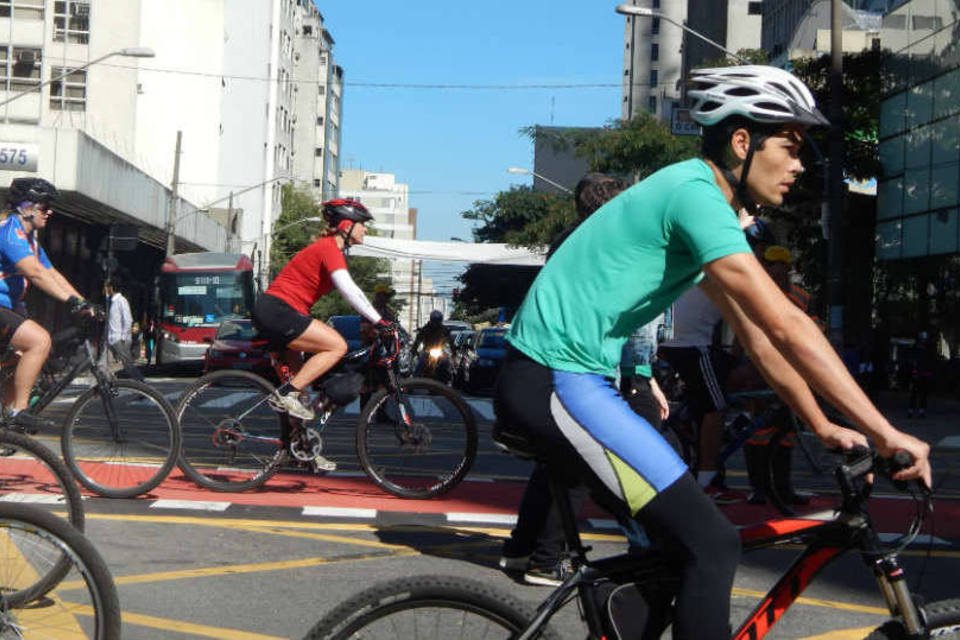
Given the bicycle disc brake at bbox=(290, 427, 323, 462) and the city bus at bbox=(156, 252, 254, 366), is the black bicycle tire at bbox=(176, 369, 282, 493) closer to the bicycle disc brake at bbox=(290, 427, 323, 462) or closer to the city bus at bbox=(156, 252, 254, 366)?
the bicycle disc brake at bbox=(290, 427, 323, 462)

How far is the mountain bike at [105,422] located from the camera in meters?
8.66

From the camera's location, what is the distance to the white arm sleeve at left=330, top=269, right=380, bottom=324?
955 cm

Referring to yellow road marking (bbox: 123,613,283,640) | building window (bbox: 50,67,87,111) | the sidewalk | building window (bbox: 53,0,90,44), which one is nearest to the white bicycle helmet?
yellow road marking (bbox: 123,613,283,640)

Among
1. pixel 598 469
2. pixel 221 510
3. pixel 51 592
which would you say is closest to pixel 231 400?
pixel 221 510

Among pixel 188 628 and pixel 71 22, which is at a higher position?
pixel 71 22

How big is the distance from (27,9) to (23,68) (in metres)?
2.28

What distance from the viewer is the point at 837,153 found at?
2430cm

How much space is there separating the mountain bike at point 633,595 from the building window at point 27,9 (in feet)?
198

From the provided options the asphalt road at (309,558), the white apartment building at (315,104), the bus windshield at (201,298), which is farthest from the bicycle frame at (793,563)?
the white apartment building at (315,104)

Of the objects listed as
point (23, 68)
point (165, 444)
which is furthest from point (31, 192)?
point (23, 68)

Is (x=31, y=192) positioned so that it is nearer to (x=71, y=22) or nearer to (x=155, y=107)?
(x=71, y=22)

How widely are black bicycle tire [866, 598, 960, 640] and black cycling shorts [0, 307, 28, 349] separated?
5.97 meters

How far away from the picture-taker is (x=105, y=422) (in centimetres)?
892

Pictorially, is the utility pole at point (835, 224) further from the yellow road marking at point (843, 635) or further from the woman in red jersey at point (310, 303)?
the yellow road marking at point (843, 635)
